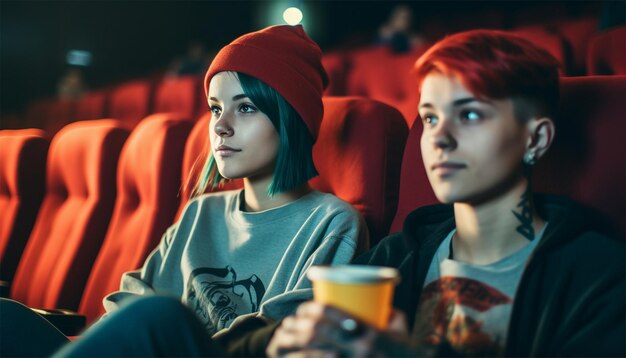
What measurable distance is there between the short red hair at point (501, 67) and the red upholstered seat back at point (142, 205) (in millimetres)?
698

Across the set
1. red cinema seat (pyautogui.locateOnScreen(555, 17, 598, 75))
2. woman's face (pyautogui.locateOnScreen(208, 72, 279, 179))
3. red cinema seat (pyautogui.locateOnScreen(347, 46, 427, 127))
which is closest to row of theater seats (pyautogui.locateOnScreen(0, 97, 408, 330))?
woman's face (pyautogui.locateOnScreen(208, 72, 279, 179))

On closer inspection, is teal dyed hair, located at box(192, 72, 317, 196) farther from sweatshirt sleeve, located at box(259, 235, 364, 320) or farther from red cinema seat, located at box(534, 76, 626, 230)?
red cinema seat, located at box(534, 76, 626, 230)

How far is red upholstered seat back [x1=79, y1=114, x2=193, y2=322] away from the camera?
1.27 metres

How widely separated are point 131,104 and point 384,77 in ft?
4.26

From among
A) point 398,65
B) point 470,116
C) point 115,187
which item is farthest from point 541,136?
point 398,65

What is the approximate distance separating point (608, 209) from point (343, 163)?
37 centimetres

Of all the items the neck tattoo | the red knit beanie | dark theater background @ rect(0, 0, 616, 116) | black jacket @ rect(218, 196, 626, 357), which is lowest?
black jacket @ rect(218, 196, 626, 357)

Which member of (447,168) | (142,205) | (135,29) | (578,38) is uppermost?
(135,29)

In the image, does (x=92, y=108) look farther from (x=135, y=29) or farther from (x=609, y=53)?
(x=609, y=53)

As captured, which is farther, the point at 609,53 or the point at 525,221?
the point at 609,53

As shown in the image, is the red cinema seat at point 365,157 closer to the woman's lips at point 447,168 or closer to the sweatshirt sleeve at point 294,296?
the sweatshirt sleeve at point 294,296

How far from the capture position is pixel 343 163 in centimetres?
98

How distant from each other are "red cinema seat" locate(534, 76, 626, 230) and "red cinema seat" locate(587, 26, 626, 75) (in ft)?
1.84

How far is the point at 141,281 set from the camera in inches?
40.8
